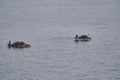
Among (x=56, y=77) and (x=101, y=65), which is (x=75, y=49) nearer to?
(x=101, y=65)

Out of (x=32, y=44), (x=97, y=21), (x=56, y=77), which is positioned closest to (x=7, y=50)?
(x=32, y=44)

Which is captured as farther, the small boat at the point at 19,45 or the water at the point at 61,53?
the small boat at the point at 19,45

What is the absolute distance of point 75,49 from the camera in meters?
121

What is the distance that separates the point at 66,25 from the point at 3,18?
38.5 metres

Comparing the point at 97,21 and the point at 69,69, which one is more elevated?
the point at 97,21

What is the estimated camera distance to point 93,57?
11188 centimetres

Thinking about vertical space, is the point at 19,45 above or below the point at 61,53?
above

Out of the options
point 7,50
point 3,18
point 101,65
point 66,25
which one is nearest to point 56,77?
point 101,65

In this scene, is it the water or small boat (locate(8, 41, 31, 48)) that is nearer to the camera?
the water

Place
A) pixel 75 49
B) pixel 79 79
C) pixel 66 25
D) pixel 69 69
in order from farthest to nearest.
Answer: pixel 66 25 < pixel 75 49 < pixel 69 69 < pixel 79 79

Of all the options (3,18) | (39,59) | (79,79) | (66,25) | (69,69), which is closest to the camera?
(79,79)

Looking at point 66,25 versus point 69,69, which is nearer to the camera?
point 69,69

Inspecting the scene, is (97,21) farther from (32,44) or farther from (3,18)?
(32,44)

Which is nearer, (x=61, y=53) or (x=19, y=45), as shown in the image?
(x=61, y=53)
